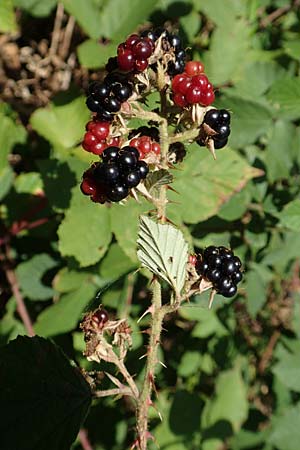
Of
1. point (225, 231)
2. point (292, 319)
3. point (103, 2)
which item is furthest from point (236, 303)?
point (103, 2)

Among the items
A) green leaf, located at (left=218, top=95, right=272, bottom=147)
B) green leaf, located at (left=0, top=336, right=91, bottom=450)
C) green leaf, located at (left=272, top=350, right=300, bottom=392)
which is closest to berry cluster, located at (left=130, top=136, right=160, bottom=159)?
green leaf, located at (left=0, top=336, right=91, bottom=450)

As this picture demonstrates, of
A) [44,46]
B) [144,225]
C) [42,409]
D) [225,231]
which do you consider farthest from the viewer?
[44,46]

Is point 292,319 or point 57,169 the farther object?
point 292,319

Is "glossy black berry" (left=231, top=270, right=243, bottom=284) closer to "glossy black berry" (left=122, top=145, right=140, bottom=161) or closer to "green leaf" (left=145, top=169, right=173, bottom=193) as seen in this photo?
"green leaf" (left=145, top=169, right=173, bottom=193)

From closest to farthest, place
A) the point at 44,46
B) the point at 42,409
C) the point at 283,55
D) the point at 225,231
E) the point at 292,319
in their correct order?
the point at 42,409, the point at 225,231, the point at 283,55, the point at 292,319, the point at 44,46

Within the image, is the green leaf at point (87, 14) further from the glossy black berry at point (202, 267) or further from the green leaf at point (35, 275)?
the glossy black berry at point (202, 267)

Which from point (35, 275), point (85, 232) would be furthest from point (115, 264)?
point (35, 275)

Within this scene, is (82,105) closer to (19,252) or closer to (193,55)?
(193,55)
